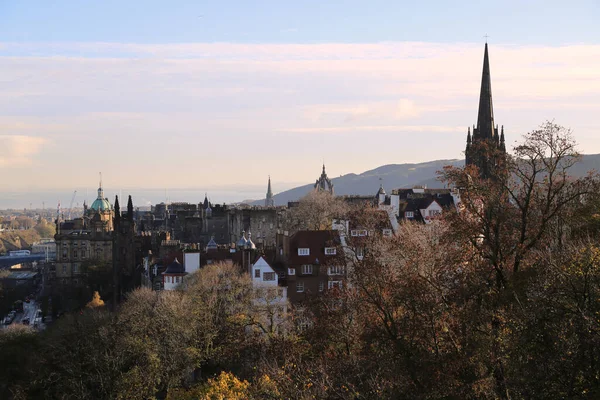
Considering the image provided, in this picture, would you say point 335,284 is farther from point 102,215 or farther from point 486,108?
point 102,215

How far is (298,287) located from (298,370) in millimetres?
26078

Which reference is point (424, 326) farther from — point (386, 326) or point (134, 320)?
point (134, 320)

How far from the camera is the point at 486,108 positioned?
119875 mm

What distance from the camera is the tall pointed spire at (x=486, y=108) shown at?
388ft

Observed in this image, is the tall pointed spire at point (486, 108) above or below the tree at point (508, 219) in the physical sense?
above

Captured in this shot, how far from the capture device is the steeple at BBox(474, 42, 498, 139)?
118 meters

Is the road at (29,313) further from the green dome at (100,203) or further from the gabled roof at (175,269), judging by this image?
the green dome at (100,203)

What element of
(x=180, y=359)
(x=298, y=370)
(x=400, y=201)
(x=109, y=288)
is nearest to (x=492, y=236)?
(x=298, y=370)

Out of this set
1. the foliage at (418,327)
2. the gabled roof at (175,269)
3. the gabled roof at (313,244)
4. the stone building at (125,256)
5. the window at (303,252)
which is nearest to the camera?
the foliage at (418,327)

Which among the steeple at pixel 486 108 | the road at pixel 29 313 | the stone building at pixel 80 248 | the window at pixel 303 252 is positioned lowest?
the road at pixel 29 313

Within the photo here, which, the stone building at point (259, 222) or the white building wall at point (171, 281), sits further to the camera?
the stone building at point (259, 222)

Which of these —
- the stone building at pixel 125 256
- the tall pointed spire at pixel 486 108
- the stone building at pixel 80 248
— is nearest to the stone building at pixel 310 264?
the stone building at pixel 125 256

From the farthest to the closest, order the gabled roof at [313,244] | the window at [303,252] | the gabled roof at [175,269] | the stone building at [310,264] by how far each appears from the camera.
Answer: the gabled roof at [175,269] < the window at [303,252] < the gabled roof at [313,244] < the stone building at [310,264]

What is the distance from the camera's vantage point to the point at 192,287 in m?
58.8
